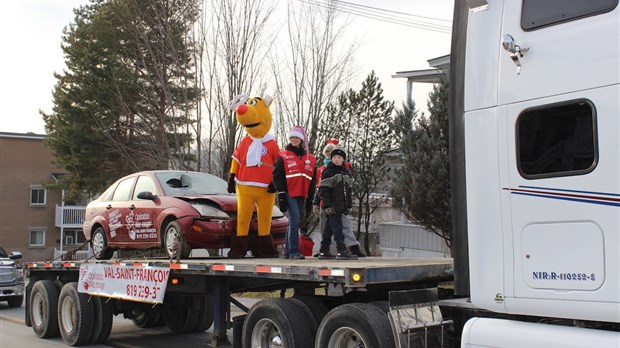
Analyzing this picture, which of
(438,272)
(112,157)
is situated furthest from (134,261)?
(112,157)

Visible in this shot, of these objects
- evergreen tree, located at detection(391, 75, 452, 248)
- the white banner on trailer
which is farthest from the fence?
the white banner on trailer

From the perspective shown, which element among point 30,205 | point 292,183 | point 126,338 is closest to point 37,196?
point 30,205

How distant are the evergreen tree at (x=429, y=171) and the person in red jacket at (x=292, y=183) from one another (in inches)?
299

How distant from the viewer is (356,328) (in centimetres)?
564

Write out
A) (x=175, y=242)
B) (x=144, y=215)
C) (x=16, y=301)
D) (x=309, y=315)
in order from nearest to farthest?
(x=309, y=315), (x=175, y=242), (x=144, y=215), (x=16, y=301)

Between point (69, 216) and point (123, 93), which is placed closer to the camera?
point (123, 93)

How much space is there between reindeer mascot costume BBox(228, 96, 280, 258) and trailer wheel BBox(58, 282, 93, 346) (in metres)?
2.49

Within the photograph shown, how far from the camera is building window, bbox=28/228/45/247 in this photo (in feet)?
156

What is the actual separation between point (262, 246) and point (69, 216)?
134ft

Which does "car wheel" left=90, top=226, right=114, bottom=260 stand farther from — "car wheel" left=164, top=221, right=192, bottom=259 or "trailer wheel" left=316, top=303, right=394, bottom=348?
"trailer wheel" left=316, top=303, right=394, bottom=348

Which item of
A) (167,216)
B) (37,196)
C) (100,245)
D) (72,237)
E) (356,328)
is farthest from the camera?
(72,237)

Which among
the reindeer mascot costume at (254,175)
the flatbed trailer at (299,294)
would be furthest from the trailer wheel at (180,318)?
the reindeer mascot costume at (254,175)

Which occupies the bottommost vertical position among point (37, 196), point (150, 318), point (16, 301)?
point (16, 301)

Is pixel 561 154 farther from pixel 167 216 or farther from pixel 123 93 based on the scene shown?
pixel 123 93
